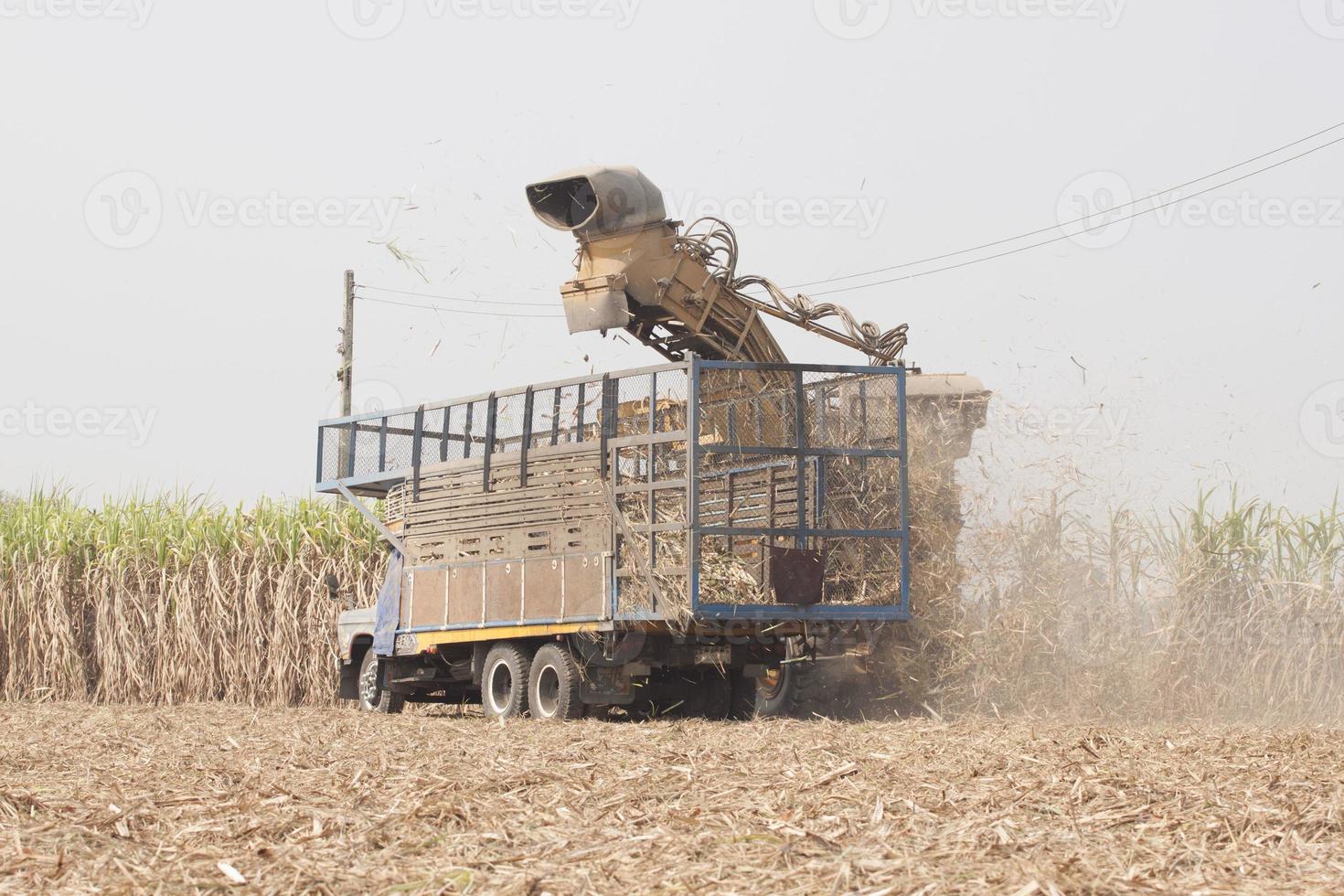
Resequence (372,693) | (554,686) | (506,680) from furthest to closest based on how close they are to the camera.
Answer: (372,693), (506,680), (554,686)

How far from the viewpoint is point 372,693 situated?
15.6 m

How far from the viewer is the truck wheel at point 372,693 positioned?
15344 mm

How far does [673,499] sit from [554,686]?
2387 millimetres

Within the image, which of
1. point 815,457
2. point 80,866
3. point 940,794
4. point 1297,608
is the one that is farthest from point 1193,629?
point 80,866

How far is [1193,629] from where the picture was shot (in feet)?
39.6

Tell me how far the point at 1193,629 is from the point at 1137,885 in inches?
313

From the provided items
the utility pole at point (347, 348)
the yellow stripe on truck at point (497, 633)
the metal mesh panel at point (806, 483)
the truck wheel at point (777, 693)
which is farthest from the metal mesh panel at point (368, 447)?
the utility pole at point (347, 348)

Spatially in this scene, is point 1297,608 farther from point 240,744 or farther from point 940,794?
point 240,744

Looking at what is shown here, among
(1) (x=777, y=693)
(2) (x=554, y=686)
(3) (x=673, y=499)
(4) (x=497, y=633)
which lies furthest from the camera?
(1) (x=777, y=693)

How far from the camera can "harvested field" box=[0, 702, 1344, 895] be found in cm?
500

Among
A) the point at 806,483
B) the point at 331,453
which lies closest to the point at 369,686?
the point at 331,453

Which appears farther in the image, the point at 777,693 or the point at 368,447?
the point at 368,447

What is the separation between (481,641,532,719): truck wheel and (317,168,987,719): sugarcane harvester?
0.02 metres

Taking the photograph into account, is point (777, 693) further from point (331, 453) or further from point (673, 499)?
point (331, 453)
